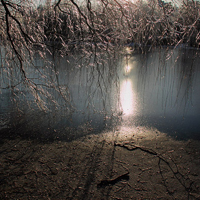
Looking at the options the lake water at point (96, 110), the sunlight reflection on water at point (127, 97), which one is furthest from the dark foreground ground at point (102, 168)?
the sunlight reflection on water at point (127, 97)

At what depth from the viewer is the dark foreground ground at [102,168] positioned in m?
1.46

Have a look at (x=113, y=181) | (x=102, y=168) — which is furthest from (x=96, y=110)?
(x=113, y=181)

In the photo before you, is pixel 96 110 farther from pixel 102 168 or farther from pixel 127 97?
pixel 102 168

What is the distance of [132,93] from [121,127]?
1737 mm

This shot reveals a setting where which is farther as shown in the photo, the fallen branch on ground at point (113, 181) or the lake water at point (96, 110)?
the lake water at point (96, 110)

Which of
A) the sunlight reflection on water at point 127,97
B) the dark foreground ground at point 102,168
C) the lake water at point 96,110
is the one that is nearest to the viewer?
the dark foreground ground at point 102,168

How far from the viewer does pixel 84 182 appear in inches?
61.6

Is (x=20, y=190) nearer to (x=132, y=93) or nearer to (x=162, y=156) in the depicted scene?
(x=162, y=156)

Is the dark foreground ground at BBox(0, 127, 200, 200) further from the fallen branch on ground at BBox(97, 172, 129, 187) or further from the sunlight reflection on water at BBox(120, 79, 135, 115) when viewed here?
the sunlight reflection on water at BBox(120, 79, 135, 115)

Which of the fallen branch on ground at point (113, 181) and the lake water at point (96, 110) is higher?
the lake water at point (96, 110)

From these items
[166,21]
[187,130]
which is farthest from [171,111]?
[166,21]

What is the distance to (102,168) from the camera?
5.69ft

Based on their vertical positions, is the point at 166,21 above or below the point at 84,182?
Answer: above

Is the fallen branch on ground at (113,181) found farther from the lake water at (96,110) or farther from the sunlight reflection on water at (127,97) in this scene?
the sunlight reflection on water at (127,97)
